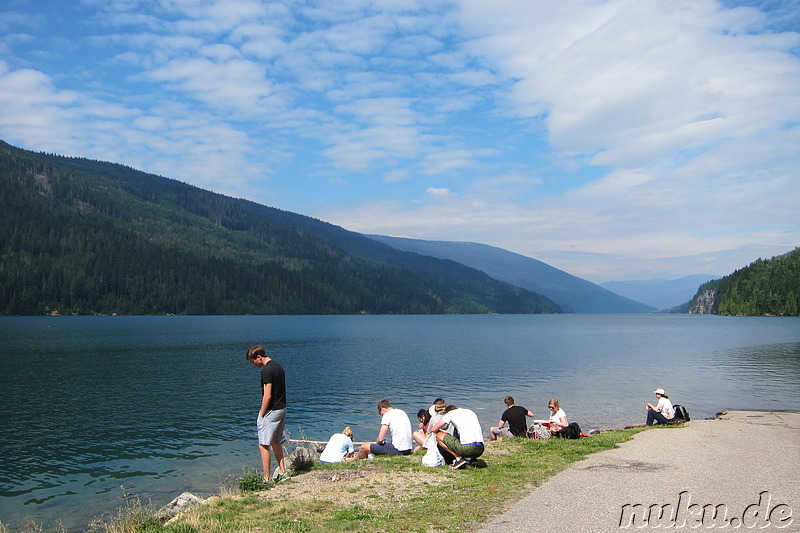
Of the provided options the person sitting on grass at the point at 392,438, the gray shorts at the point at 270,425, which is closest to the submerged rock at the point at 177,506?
the gray shorts at the point at 270,425

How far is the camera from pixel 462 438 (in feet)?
54.2

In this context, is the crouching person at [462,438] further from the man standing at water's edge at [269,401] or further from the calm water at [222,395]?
the calm water at [222,395]

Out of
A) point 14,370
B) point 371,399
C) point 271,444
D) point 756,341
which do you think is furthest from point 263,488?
point 756,341

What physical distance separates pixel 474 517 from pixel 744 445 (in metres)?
14.3

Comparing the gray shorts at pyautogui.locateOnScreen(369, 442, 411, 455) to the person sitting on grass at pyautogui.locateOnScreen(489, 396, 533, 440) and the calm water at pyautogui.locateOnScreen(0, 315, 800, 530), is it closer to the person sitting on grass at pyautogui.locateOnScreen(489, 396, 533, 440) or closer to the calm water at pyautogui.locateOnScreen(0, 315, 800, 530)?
the person sitting on grass at pyautogui.locateOnScreen(489, 396, 533, 440)

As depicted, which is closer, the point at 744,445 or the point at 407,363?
the point at 744,445

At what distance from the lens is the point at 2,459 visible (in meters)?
24.4

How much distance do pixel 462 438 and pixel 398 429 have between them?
541 cm

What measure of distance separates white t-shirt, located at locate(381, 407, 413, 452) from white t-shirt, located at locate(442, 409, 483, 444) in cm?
491

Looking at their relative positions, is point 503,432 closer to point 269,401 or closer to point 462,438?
point 462,438

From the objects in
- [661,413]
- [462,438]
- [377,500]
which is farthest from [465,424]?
[661,413]

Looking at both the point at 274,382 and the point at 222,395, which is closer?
the point at 274,382

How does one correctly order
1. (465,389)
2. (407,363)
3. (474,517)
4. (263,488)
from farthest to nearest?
(407,363)
(465,389)
(263,488)
(474,517)

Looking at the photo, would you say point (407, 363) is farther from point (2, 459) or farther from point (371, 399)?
point (2, 459)
